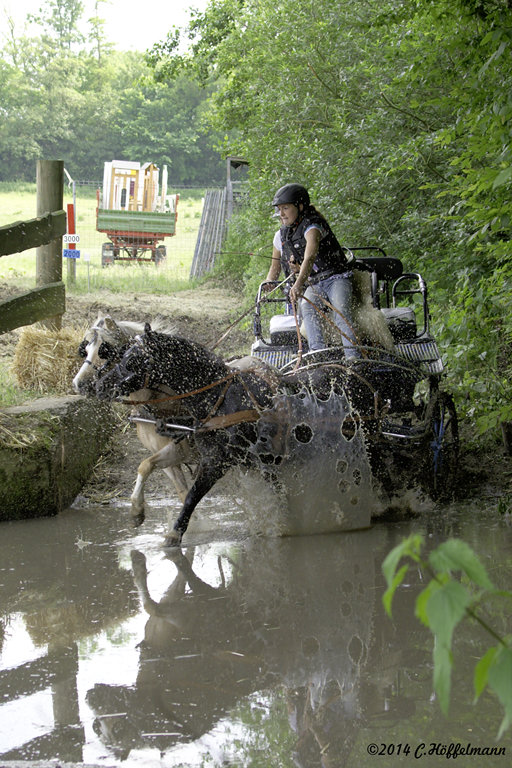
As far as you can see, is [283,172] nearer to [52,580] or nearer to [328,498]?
[328,498]

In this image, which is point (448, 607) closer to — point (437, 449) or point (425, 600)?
point (425, 600)

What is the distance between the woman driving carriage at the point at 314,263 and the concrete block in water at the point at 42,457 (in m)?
2.04

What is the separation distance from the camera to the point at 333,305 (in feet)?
17.5

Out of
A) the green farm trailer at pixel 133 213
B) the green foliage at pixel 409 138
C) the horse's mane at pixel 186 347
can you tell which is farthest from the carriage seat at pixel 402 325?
the green farm trailer at pixel 133 213

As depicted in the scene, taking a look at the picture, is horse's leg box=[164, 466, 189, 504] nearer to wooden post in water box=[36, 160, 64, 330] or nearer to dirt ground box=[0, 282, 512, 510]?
dirt ground box=[0, 282, 512, 510]

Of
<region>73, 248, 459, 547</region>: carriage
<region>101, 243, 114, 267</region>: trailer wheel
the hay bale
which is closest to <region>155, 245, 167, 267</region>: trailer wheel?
<region>101, 243, 114, 267</region>: trailer wheel

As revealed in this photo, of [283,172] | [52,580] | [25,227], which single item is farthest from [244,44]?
[52,580]

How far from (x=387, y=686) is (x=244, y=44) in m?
14.1

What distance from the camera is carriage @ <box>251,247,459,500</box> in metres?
5.04

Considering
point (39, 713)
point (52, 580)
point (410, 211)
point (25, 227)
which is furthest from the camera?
point (410, 211)

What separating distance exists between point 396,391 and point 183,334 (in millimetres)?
4241

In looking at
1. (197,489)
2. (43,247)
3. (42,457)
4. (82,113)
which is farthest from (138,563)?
(82,113)

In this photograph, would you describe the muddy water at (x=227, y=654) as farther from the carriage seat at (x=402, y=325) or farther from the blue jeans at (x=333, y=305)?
the carriage seat at (x=402, y=325)

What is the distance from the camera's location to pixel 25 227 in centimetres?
546
